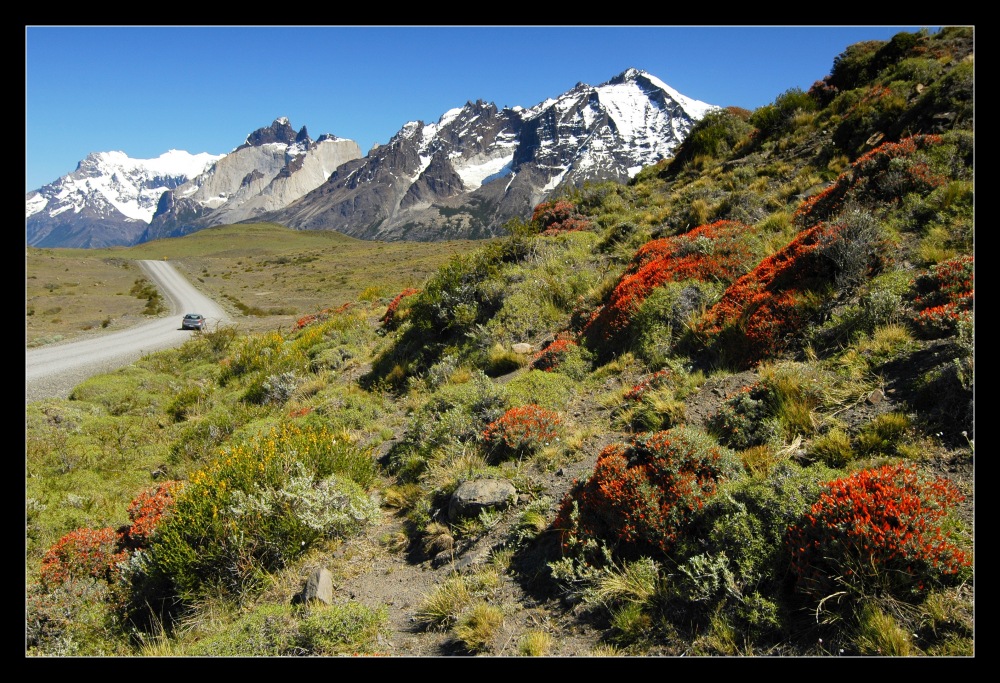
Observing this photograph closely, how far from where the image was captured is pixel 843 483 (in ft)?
11.9

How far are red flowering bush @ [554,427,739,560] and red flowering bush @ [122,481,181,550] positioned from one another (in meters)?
5.34

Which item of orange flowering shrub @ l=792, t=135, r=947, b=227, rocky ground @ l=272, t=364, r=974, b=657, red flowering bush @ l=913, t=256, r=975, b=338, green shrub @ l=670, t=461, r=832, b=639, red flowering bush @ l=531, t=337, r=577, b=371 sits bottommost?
rocky ground @ l=272, t=364, r=974, b=657

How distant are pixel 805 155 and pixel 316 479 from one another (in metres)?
17.4

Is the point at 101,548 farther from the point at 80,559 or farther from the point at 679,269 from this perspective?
the point at 679,269

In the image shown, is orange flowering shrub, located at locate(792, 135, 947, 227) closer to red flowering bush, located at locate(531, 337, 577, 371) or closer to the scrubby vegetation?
the scrubby vegetation

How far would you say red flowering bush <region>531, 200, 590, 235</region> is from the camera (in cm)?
1834

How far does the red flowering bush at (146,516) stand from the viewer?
6.36m

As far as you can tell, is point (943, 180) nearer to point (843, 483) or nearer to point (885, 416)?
point (885, 416)

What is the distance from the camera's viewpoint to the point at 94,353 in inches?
993

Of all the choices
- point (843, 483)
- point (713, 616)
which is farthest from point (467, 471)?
point (843, 483)

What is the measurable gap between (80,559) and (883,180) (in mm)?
14207

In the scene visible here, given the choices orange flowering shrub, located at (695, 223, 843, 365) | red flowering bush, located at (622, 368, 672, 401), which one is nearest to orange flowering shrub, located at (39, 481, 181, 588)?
red flowering bush, located at (622, 368, 672, 401)
